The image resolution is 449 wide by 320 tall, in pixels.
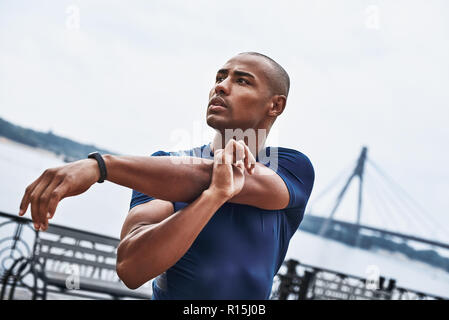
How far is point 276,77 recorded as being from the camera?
0.58 metres

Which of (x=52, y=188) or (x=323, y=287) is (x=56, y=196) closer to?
(x=52, y=188)

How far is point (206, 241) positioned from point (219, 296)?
2.4 inches

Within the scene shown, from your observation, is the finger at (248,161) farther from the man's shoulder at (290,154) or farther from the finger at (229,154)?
the man's shoulder at (290,154)

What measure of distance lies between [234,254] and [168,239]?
3.9 inches

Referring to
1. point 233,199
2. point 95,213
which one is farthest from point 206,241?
point 95,213

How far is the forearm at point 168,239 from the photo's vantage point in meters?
0.43

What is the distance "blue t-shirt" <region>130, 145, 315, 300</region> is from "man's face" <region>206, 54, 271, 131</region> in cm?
7

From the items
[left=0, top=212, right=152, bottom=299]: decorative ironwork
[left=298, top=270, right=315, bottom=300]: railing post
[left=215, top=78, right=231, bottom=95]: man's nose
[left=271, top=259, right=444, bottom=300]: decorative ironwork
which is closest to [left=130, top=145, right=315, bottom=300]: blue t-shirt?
[left=215, top=78, right=231, bottom=95]: man's nose

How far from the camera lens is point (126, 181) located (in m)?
0.43

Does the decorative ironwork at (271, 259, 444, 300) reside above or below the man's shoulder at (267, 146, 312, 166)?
above

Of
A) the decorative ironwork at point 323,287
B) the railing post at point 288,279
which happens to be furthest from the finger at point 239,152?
the railing post at point 288,279

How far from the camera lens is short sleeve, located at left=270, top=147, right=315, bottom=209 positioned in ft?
1.84

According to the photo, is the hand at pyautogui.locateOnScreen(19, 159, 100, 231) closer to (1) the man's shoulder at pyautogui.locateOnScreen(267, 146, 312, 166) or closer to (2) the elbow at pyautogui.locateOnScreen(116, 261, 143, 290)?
(2) the elbow at pyautogui.locateOnScreen(116, 261, 143, 290)

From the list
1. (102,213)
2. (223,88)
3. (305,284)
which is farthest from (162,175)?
(102,213)
